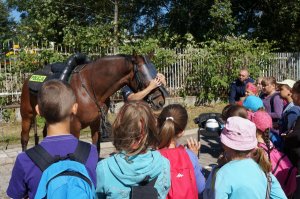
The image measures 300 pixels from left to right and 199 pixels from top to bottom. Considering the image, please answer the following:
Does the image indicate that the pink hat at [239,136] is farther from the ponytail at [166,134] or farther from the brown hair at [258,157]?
the ponytail at [166,134]

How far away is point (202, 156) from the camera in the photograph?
23.4 feet

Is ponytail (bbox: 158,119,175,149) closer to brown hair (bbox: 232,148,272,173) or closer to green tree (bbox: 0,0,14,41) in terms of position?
brown hair (bbox: 232,148,272,173)

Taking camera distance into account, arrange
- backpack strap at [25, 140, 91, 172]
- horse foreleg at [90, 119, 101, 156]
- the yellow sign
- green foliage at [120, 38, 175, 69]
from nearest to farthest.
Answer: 1. backpack strap at [25, 140, 91, 172]
2. horse foreleg at [90, 119, 101, 156]
3. the yellow sign
4. green foliage at [120, 38, 175, 69]

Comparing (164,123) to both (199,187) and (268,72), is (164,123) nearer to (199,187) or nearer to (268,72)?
(199,187)

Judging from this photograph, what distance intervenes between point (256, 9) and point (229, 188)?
850 inches

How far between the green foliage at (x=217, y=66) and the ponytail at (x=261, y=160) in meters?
11.3

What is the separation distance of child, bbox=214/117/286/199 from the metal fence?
30.6 ft

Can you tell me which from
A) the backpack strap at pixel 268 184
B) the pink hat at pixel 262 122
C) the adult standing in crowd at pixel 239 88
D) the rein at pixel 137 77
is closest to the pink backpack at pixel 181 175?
the backpack strap at pixel 268 184

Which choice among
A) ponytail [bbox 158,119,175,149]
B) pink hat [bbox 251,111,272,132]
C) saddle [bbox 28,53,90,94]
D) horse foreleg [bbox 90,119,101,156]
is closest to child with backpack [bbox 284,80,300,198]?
pink hat [bbox 251,111,272,132]

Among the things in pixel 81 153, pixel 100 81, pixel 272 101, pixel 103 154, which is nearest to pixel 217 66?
pixel 103 154

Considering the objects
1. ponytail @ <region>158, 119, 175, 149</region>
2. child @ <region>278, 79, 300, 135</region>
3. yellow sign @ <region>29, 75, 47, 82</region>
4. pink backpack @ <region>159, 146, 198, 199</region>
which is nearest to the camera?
pink backpack @ <region>159, 146, 198, 199</region>

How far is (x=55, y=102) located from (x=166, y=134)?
102cm

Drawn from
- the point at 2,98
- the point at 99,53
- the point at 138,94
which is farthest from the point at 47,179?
the point at 99,53

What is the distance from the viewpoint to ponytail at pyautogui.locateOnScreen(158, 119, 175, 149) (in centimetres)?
289
